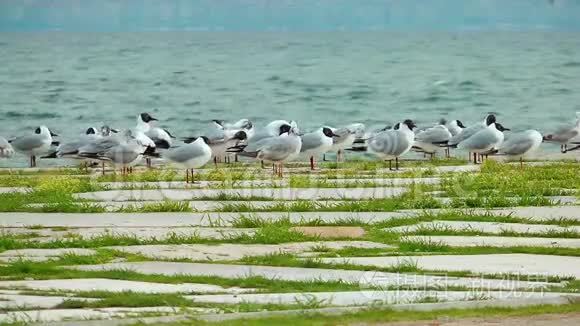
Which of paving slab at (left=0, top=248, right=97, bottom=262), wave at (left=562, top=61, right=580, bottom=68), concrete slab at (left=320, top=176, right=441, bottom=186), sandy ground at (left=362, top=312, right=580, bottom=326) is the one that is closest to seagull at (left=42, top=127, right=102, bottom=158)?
concrete slab at (left=320, top=176, right=441, bottom=186)

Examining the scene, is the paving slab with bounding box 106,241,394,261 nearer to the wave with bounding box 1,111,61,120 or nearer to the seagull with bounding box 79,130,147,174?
the seagull with bounding box 79,130,147,174

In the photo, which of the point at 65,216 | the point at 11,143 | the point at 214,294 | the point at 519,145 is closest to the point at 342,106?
the point at 11,143

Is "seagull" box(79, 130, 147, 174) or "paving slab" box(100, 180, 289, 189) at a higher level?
"seagull" box(79, 130, 147, 174)

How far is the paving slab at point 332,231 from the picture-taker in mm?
9690

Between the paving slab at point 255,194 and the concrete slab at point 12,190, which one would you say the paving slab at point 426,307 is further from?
the concrete slab at point 12,190

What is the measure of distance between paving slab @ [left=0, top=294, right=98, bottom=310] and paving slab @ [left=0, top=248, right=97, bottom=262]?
1370mm

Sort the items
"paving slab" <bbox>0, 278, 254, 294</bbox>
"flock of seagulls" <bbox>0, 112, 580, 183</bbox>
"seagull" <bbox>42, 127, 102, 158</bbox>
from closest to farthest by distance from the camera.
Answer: "paving slab" <bbox>0, 278, 254, 294</bbox> → "flock of seagulls" <bbox>0, 112, 580, 183</bbox> → "seagull" <bbox>42, 127, 102, 158</bbox>

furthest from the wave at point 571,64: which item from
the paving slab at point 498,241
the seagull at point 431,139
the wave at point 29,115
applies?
the paving slab at point 498,241

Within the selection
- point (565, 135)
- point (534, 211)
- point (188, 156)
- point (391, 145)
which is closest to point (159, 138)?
point (391, 145)

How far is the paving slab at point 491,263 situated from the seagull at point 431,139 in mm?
12916

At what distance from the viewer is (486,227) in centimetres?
1003

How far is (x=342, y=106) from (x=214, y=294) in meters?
41.0

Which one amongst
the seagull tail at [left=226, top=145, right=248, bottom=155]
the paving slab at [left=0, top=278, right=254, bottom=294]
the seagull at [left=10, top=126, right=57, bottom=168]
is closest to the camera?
the paving slab at [left=0, top=278, right=254, bottom=294]

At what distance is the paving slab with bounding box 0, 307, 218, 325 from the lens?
6465 mm
